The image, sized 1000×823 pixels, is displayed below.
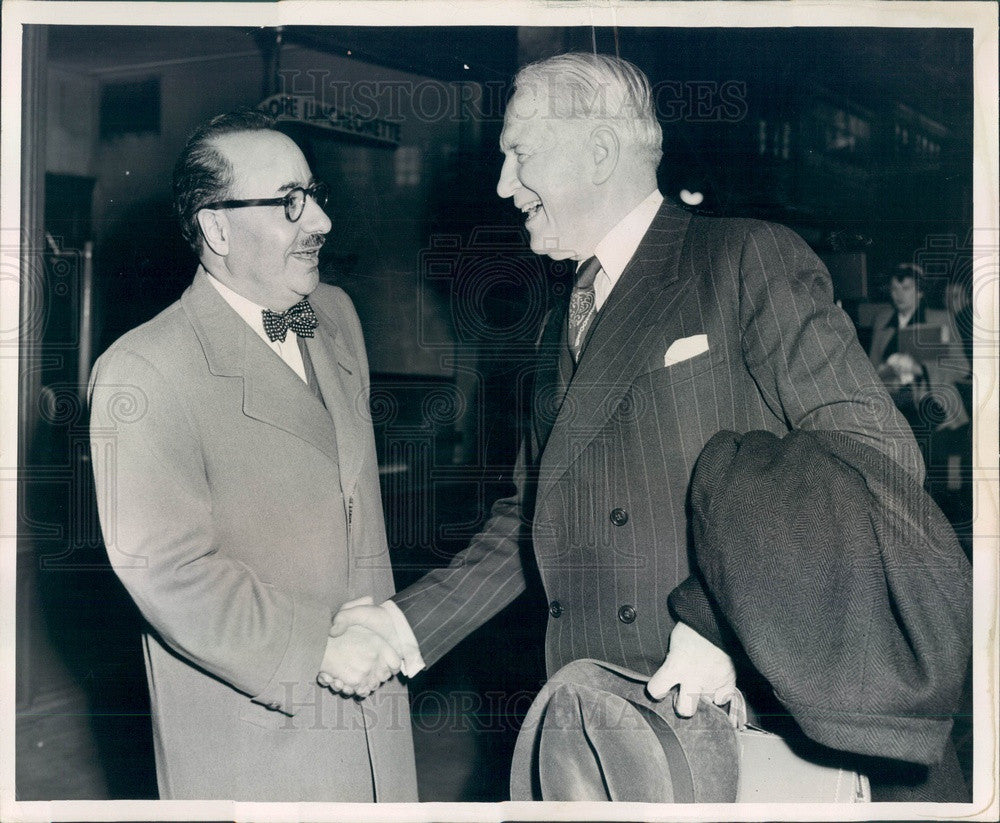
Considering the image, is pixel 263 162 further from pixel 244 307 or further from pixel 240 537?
pixel 240 537

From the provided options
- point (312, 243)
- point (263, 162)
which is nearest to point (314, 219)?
point (312, 243)

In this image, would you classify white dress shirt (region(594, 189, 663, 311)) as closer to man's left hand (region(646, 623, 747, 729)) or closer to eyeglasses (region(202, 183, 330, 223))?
eyeglasses (region(202, 183, 330, 223))

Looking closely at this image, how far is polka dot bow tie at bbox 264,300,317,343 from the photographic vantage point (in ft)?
7.30

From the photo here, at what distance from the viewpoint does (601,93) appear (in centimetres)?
222

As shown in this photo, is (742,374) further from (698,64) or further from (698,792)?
(698,792)

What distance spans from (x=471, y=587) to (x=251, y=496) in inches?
24.6

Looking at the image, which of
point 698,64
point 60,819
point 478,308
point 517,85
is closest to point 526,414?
point 478,308

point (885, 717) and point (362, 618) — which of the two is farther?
point (362, 618)

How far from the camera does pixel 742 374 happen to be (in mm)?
2059

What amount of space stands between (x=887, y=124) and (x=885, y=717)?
1.50 metres

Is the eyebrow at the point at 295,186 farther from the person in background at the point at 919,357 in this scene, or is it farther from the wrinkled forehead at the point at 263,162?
the person in background at the point at 919,357

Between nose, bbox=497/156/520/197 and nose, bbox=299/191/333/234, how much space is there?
464mm

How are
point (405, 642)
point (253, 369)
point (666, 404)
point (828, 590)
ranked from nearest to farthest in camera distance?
point (828, 590) → point (666, 404) → point (253, 369) → point (405, 642)

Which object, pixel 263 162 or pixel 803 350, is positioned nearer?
pixel 803 350
